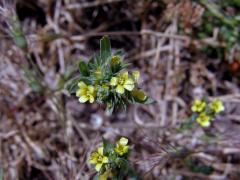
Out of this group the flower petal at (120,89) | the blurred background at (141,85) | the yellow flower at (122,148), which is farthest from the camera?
the blurred background at (141,85)

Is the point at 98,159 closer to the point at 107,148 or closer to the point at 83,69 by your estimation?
the point at 107,148

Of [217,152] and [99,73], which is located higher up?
[99,73]

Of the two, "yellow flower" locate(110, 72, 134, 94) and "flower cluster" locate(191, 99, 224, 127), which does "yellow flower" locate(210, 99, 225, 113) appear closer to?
"flower cluster" locate(191, 99, 224, 127)

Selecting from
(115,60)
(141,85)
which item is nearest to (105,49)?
(115,60)

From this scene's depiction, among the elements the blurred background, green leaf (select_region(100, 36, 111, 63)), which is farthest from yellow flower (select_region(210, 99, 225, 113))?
green leaf (select_region(100, 36, 111, 63))

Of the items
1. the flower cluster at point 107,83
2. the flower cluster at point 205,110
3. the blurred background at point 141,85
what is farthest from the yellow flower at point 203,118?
the flower cluster at point 107,83

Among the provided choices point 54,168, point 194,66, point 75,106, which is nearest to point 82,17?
point 75,106

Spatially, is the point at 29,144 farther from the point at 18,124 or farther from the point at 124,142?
the point at 124,142

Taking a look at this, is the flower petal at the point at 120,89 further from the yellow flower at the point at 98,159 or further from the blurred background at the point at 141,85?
the blurred background at the point at 141,85
